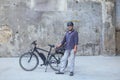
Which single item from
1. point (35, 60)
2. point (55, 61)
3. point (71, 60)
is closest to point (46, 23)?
point (35, 60)

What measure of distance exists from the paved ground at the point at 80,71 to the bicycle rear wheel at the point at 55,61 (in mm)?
187

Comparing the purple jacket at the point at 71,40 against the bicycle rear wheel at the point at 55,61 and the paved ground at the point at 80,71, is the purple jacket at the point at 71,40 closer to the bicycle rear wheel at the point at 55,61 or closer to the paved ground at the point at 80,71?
the bicycle rear wheel at the point at 55,61

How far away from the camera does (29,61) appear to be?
12.7 meters

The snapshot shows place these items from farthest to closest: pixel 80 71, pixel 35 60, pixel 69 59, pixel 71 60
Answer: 1. pixel 80 71
2. pixel 35 60
3. pixel 69 59
4. pixel 71 60

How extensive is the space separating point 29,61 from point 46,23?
15.4ft

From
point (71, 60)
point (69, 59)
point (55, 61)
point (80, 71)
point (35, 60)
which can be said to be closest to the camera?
point (71, 60)

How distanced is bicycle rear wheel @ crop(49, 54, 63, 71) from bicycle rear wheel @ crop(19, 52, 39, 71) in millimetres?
530

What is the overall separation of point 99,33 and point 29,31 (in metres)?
3.55

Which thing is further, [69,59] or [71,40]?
[69,59]

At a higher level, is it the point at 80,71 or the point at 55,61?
the point at 55,61

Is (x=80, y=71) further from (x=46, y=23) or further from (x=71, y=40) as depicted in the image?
(x=46, y=23)

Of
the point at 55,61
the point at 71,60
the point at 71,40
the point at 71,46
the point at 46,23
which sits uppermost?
the point at 46,23

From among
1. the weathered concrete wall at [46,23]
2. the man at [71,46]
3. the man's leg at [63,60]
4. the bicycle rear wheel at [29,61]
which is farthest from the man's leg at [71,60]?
the weathered concrete wall at [46,23]

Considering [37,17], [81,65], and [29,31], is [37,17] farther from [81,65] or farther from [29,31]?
[81,65]
